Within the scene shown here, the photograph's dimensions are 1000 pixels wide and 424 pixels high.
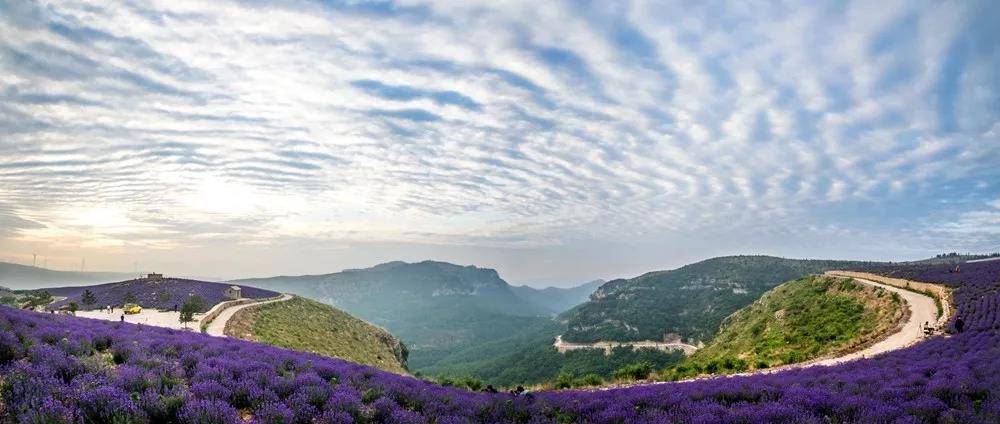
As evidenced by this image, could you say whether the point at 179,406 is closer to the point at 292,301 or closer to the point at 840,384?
the point at 840,384

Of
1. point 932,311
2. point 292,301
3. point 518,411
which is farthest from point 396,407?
point 292,301

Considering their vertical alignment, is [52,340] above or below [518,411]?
above

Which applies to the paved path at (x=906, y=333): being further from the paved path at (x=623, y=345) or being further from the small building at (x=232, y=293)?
the paved path at (x=623, y=345)

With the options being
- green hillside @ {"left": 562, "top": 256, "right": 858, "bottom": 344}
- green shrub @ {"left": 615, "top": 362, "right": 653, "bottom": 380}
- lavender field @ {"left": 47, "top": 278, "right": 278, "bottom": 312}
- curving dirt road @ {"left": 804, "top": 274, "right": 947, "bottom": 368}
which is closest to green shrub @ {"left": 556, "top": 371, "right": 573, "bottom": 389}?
green shrub @ {"left": 615, "top": 362, "right": 653, "bottom": 380}

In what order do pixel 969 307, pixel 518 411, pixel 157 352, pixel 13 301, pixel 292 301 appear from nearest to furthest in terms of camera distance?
pixel 518 411 → pixel 157 352 → pixel 969 307 → pixel 13 301 → pixel 292 301

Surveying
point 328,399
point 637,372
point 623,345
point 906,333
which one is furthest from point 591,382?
point 623,345

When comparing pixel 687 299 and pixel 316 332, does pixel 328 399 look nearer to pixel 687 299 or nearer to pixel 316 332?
pixel 316 332

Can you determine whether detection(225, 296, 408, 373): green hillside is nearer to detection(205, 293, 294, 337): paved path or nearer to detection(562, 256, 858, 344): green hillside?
detection(205, 293, 294, 337): paved path
